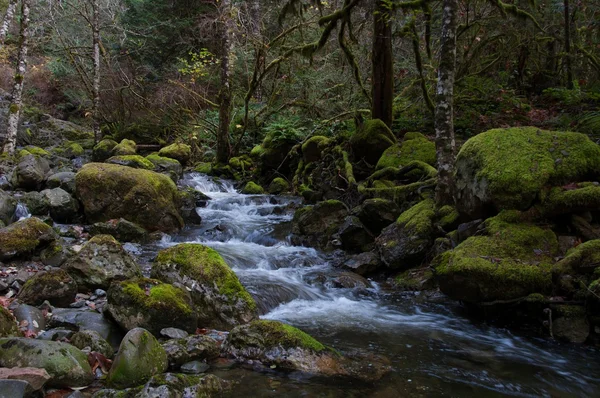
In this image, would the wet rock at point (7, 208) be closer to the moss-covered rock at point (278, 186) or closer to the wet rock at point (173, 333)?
the wet rock at point (173, 333)

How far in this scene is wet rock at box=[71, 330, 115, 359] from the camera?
12.8ft

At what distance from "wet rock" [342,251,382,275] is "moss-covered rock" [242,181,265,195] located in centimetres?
677

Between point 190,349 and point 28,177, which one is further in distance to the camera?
point 28,177

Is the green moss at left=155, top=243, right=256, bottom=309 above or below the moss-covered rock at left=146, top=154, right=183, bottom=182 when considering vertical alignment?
below

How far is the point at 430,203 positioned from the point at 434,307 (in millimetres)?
2332

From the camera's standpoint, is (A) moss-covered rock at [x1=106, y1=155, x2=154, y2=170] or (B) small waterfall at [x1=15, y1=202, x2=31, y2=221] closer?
(B) small waterfall at [x1=15, y1=202, x2=31, y2=221]

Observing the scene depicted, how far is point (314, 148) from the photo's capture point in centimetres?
1320

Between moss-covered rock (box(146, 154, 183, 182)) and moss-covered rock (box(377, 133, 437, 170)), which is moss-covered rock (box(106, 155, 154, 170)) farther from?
moss-covered rock (box(377, 133, 437, 170))

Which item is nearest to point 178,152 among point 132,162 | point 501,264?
point 132,162

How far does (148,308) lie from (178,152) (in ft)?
47.3

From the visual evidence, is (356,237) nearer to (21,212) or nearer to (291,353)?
(291,353)

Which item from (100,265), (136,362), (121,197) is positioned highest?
(121,197)

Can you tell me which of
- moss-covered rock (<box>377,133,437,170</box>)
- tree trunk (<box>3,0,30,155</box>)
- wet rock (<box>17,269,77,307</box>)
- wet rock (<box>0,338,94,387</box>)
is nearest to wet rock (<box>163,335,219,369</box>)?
wet rock (<box>0,338,94,387</box>)

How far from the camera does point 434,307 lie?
20.7 feet
